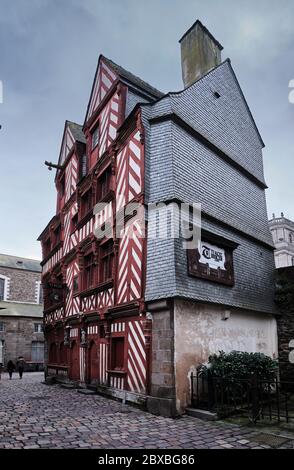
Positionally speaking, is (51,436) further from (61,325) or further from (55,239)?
(55,239)

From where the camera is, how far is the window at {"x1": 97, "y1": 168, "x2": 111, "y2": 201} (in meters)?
12.2

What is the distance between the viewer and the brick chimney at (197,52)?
514 inches

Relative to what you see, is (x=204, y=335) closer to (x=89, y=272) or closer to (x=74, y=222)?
(x=89, y=272)

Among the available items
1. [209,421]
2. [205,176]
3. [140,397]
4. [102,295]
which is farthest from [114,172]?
[209,421]

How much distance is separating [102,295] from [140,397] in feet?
12.3

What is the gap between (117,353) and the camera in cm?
1012

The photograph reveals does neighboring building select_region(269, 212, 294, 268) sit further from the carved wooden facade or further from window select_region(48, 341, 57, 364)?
the carved wooden facade

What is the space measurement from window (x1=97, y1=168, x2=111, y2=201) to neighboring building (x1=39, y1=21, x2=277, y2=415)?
8 cm

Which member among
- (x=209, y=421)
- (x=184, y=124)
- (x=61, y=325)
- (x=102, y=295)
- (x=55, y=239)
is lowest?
(x=209, y=421)

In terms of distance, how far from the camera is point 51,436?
558 centimetres

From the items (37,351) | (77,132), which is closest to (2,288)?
(37,351)

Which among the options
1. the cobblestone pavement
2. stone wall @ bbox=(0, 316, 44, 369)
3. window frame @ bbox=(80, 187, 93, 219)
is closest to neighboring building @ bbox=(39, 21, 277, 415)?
window frame @ bbox=(80, 187, 93, 219)

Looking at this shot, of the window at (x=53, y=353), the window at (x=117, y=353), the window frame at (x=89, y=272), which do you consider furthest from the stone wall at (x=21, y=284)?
the window at (x=117, y=353)
